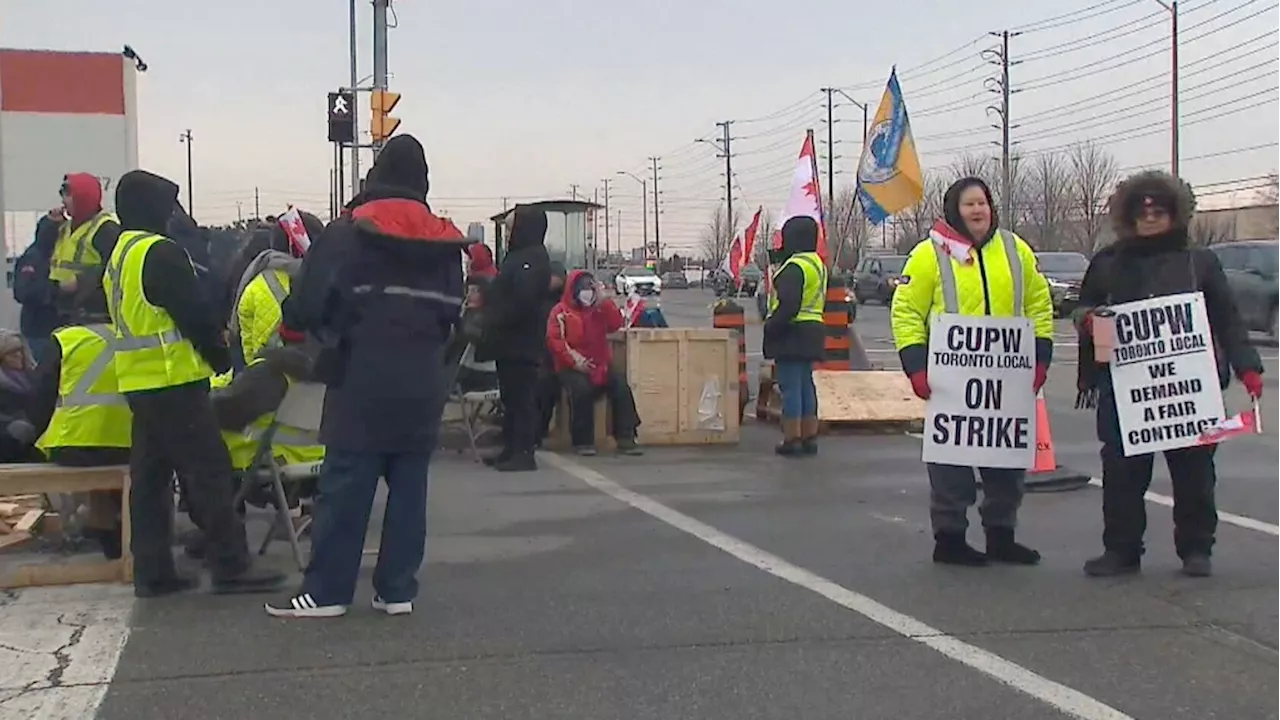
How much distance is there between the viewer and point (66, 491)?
22.5 feet

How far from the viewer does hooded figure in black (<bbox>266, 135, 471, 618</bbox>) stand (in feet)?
19.9

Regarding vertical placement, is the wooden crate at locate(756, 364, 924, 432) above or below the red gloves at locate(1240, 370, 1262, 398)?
below

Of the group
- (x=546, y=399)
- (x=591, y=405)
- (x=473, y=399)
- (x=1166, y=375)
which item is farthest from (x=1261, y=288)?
(x=1166, y=375)

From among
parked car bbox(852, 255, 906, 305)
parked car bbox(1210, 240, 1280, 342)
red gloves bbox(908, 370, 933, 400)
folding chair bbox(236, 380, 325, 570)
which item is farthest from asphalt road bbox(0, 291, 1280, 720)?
parked car bbox(852, 255, 906, 305)

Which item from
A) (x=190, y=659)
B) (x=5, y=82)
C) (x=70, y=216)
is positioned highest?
(x=5, y=82)

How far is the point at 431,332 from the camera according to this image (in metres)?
6.23

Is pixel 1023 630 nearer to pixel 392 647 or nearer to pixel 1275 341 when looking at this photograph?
pixel 392 647

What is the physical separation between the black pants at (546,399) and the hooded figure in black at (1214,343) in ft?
18.2

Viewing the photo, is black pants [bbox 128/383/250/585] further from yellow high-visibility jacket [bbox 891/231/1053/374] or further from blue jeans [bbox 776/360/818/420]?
blue jeans [bbox 776/360/818/420]

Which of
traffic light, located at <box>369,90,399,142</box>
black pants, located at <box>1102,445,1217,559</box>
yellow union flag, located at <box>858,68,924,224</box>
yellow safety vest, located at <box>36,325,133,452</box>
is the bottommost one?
black pants, located at <box>1102,445,1217,559</box>

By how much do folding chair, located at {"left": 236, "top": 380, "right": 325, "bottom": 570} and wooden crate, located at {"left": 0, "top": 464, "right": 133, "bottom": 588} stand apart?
24.8 inches

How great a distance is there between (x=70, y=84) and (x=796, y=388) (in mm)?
13852

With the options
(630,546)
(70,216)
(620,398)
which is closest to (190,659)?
(630,546)

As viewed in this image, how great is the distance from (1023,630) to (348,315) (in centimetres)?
305
